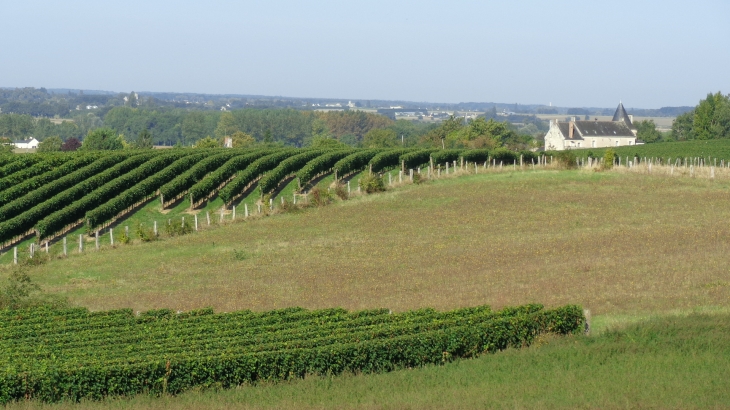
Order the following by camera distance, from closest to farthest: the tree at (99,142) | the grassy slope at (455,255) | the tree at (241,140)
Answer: the grassy slope at (455,255) < the tree at (99,142) < the tree at (241,140)

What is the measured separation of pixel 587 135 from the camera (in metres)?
112

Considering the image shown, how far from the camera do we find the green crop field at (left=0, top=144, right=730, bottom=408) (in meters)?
16.9

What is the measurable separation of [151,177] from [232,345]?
1447 inches

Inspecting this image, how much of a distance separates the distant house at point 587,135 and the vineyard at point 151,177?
45376 mm

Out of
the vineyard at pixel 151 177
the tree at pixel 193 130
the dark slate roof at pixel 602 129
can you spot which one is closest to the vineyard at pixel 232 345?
the vineyard at pixel 151 177

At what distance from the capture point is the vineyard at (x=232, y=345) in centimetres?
1706

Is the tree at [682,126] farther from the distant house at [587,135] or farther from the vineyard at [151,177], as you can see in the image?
the vineyard at [151,177]

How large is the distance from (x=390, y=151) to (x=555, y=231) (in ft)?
86.2

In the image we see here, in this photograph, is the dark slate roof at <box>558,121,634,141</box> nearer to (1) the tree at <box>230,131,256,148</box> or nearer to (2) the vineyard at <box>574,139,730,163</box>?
(2) the vineyard at <box>574,139,730,163</box>

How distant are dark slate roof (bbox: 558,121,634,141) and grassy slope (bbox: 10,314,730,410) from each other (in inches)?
3700

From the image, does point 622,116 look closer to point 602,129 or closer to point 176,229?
point 602,129

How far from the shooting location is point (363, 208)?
48156mm

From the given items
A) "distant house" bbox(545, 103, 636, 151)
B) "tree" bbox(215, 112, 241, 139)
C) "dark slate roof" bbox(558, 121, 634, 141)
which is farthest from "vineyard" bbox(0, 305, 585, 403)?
"tree" bbox(215, 112, 241, 139)

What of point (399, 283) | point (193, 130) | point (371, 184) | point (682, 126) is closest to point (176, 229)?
point (371, 184)
